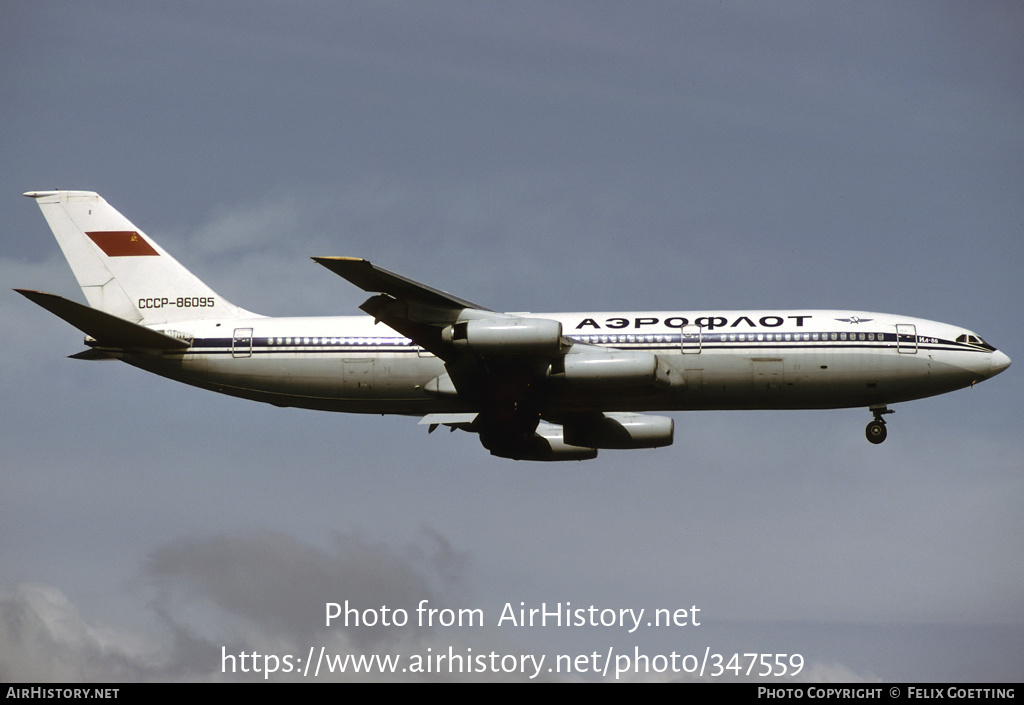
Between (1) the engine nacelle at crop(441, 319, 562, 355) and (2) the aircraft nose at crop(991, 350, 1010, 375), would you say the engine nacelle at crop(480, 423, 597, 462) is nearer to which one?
(1) the engine nacelle at crop(441, 319, 562, 355)

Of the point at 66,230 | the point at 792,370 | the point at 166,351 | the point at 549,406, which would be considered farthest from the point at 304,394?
the point at 792,370

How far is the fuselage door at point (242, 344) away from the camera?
4809cm

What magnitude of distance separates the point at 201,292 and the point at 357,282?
1169 cm

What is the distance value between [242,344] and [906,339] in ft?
Result: 85.4

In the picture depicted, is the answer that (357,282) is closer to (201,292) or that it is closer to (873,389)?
(201,292)

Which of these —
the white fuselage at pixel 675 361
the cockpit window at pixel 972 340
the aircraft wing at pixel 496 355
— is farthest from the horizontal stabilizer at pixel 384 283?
the cockpit window at pixel 972 340

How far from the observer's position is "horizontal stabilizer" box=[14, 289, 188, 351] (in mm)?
45500

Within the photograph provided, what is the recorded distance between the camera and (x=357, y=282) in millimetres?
42500

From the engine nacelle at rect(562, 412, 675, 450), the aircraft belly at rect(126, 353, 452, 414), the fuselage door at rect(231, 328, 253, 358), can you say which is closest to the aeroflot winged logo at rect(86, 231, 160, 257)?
the aircraft belly at rect(126, 353, 452, 414)

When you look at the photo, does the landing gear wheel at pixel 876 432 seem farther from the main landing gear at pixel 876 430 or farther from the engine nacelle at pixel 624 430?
the engine nacelle at pixel 624 430

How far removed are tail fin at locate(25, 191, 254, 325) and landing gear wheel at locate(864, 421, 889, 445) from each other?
2613 centimetres

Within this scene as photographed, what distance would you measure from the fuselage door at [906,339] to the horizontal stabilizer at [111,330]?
28142 millimetres

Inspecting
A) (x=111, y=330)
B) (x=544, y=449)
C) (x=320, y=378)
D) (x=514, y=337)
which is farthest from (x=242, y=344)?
(x=544, y=449)
